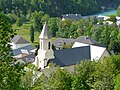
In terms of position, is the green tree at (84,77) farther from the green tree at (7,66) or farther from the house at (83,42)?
the house at (83,42)

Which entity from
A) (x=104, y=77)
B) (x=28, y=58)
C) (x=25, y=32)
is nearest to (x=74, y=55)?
(x=28, y=58)

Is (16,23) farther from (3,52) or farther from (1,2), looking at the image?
(3,52)

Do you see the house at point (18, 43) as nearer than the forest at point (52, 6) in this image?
Yes

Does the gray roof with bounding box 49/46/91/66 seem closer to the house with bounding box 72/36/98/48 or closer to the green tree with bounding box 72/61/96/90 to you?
the house with bounding box 72/36/98/48

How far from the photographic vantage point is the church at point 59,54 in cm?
3500

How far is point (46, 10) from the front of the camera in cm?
8806

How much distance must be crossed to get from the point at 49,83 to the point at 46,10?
217 feet

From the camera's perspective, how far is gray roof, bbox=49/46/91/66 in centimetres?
3588

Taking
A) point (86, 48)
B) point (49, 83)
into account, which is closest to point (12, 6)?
point (86, 48)

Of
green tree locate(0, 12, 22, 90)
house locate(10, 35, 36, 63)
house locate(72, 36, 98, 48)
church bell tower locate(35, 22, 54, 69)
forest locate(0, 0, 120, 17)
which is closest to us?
green tree locate(0, 12, 22, 90)

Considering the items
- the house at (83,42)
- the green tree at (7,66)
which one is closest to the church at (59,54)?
the house at (83,42)

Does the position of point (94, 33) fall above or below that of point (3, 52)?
below

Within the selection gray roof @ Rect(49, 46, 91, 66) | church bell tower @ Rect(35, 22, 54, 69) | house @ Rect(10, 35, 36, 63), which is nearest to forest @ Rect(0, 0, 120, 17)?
house @ Rect(10, 35, 36, 63)

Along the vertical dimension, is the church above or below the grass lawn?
above
